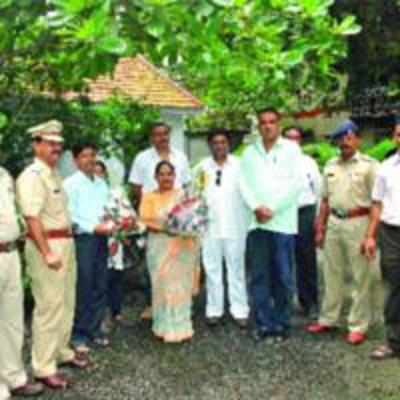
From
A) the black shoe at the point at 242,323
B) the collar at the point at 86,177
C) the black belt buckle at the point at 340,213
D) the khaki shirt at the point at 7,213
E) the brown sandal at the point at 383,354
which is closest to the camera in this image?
the khaki shirt at the point at 7,213

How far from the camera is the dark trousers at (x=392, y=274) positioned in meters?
6.70

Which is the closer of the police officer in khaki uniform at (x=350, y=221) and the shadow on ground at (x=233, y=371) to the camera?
the shadow on ground at (x=233, y=371)

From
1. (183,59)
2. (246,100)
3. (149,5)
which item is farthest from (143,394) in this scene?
(246,100)

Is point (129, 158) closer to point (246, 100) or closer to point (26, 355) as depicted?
point (26, 355)

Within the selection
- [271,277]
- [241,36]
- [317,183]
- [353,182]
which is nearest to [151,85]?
[317,183]

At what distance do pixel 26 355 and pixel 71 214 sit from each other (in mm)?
1294

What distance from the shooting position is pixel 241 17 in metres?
5.13

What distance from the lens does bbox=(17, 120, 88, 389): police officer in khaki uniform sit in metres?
6.05

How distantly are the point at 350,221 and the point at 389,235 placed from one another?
705mm

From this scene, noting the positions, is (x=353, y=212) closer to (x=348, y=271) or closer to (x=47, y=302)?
(x=348, y=271)

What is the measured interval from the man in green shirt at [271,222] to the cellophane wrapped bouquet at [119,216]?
1.06 meters

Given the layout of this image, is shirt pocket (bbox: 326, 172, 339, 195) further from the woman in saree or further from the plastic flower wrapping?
the plastic flower wrapping

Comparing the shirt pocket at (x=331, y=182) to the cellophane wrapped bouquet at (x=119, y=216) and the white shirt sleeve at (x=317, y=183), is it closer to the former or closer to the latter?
the white shirt sleeve at (x=317, y=183)

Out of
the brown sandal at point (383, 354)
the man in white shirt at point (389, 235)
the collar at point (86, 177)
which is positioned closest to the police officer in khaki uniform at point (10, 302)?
the collar at point (86, 177)
